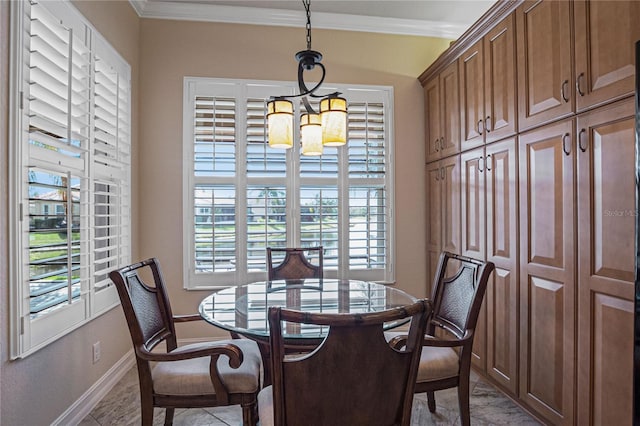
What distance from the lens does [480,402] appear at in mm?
2447

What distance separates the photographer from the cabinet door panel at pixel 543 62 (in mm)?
1910

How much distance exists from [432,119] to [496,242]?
143 centimetres

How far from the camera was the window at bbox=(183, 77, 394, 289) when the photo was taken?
3309 mm

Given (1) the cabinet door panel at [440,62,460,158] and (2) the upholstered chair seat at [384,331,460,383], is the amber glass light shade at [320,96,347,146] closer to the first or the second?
(2) the upholstered chair seat at [384,331,460,383]

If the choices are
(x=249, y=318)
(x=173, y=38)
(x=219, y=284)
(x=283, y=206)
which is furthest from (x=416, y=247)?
(x=173, y=38)

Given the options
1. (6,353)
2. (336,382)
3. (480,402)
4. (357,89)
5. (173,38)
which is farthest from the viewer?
(357,89)

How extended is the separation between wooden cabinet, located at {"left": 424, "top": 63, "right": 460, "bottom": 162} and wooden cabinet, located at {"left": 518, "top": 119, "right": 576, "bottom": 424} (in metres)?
0.85

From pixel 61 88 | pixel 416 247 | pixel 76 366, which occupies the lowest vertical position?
pixel 76 366

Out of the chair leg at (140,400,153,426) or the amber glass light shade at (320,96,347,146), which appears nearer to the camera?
the chair leg at (140,400,153,426)

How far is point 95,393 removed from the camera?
2432mm

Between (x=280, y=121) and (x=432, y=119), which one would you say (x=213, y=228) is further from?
(x=432, y=119)

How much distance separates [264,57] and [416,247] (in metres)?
2.24

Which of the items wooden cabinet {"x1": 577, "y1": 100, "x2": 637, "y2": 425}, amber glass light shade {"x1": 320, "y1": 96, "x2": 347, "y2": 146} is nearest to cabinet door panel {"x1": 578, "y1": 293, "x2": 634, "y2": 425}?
wooden cabinet {"x1": 577, "y1": 100, "x2": 637, "y2": 425}

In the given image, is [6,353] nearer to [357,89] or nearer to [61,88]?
[61,88]
